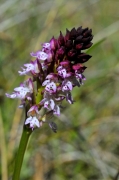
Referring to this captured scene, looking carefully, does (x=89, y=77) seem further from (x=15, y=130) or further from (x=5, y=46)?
(x=5, y=46)

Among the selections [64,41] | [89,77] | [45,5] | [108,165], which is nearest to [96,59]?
[45,5]

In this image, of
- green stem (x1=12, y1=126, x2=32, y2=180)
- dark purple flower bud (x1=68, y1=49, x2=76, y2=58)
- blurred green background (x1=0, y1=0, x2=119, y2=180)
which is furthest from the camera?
blurred green background (x1=0, y1=0, x2=119, y2=180)

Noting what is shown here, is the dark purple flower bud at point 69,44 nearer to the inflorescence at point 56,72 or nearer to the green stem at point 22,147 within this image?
the inflorescence at point 56,72

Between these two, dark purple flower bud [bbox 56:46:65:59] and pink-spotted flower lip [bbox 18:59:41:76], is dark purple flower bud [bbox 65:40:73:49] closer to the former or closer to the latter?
A: dark purple flower bud [bbox 56:46:65:59]

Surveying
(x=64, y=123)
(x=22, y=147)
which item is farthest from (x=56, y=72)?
(x=64, y=123)

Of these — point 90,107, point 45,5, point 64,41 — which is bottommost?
point 64,41

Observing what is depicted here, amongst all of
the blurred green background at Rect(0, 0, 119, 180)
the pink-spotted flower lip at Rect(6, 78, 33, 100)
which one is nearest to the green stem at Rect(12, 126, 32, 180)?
the pink-spotted flower lip at Rect(6, 78, 33, 100)

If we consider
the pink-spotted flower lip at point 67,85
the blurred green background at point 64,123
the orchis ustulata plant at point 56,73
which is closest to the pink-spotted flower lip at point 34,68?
the orchis ustulata plant at point 56,73
